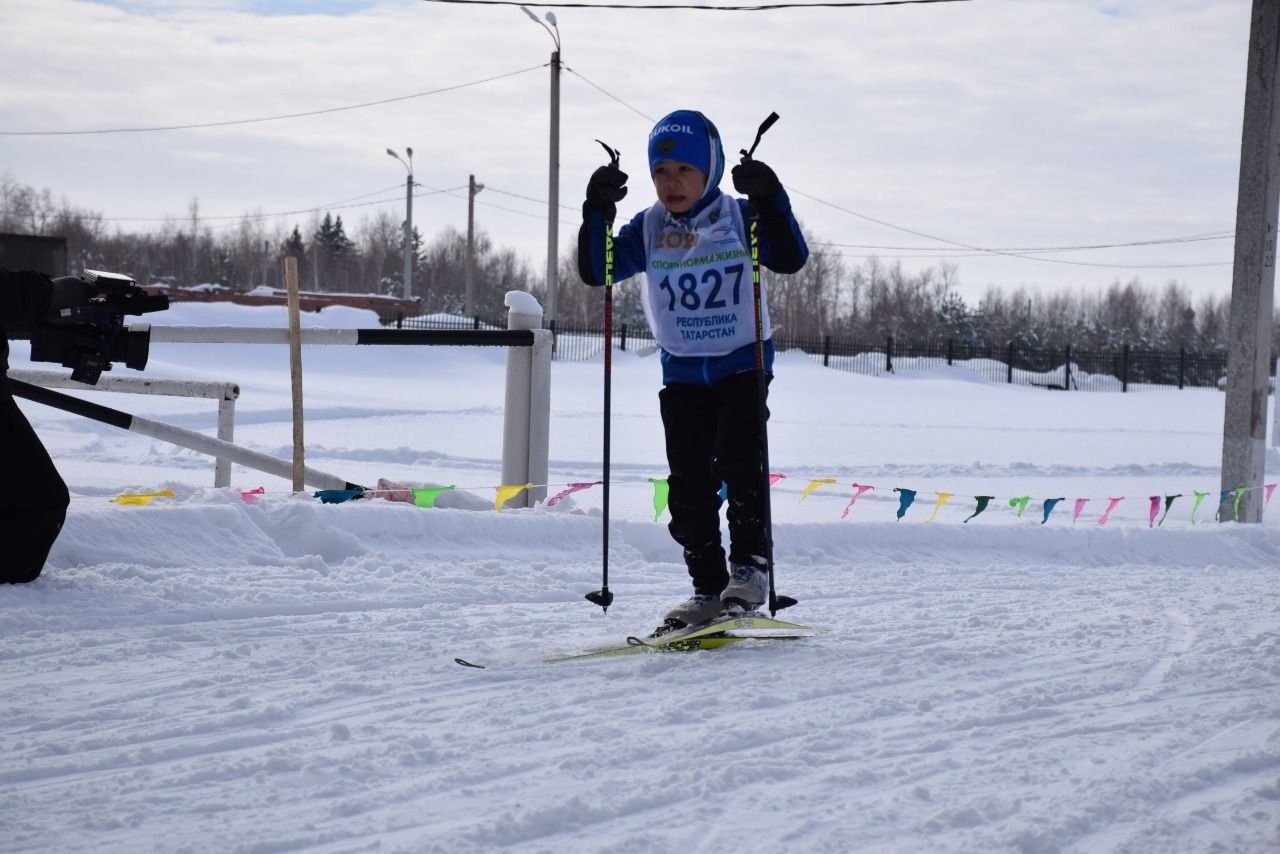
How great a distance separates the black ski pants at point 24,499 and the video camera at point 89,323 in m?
0.20

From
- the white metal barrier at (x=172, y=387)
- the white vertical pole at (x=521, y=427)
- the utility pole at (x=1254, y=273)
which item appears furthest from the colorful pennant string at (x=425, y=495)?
the utility pole at (x=1254, y=273)

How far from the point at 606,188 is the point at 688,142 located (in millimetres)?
331

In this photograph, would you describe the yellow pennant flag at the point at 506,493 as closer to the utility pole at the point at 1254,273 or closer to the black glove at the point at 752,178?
the black glove at the point at 752,178

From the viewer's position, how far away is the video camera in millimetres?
4004

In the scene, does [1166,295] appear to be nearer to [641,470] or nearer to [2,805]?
[641,470]

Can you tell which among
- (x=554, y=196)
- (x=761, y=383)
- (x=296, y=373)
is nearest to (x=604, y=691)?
(x=761, y=383)

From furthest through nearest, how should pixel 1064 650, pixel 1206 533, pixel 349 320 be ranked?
pixel 349 320, pixel 1206 533, pixel 1064 650

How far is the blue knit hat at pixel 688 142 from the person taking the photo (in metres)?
3.97

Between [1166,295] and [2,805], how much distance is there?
10463 centimetres

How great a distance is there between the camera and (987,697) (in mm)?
3125

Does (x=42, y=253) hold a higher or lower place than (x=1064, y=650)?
higher

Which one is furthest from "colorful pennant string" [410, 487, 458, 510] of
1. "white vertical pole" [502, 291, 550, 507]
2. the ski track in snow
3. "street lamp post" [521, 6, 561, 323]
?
"street lamp post" [521, 6, 561, 323]

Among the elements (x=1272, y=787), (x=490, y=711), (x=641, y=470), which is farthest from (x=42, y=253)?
(x=641, y=470)

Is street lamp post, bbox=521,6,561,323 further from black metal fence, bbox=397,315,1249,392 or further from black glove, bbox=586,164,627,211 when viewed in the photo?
black glove, bbox=586,164,627,211
